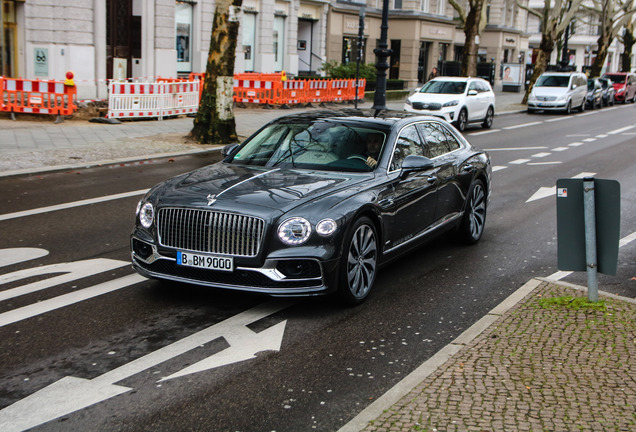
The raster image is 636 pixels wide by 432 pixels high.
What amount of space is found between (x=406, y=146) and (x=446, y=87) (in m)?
19.2

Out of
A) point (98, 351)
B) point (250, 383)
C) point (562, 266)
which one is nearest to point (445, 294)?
point (562, 266)

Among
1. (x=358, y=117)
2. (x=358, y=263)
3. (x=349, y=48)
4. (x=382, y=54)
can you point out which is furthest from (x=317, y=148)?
(x=349, y=48)

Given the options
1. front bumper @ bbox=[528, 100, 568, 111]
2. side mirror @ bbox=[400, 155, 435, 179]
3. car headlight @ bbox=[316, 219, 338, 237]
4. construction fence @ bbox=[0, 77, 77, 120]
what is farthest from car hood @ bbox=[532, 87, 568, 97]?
car headlight @ bbox=[316, 219, 338, 237]

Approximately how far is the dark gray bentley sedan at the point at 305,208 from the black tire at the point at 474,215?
0.52 meters

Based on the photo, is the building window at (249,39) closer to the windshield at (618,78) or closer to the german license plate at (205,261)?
the windshield at (618,78)

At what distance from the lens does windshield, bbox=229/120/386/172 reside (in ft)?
24.5

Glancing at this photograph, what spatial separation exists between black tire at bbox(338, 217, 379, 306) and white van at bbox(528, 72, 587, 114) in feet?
99.1

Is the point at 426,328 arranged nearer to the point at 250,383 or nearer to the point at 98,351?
the point at 250,383

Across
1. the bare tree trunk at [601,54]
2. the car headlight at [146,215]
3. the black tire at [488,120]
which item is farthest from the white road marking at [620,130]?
the bare tree trunk at [601,54]

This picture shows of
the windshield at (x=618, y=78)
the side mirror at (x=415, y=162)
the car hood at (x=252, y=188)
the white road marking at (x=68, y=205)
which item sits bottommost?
the white road marking at (x=68, y=205)

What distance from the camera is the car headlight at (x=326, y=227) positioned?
20.5 feet

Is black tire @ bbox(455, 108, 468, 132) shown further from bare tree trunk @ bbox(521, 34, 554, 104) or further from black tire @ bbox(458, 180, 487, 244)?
black tire @ bbox(458, 180, 487, 244)

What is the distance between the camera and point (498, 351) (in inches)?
213

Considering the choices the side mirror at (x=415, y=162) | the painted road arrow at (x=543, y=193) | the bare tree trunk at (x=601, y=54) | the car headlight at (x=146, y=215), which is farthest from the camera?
the bare tree trunk at (x=601, y=54)
